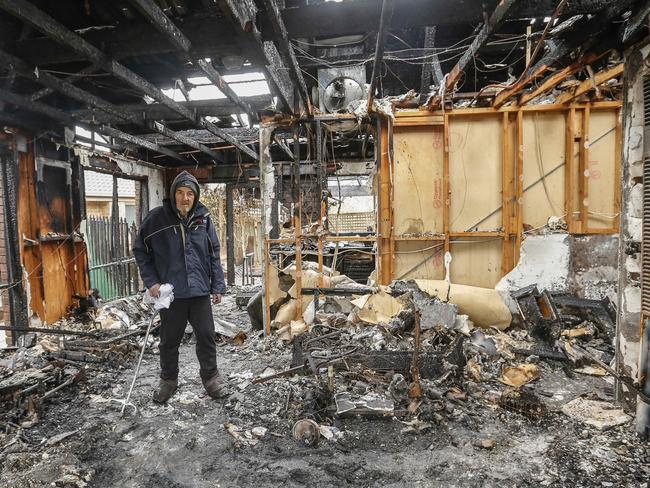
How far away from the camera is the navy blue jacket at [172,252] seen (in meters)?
3.40

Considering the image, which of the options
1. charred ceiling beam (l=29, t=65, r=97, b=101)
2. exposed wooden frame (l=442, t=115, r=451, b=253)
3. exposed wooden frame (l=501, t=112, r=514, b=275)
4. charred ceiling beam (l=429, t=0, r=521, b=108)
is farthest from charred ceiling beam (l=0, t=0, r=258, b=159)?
exposed wooden frame (l=501, t=112, r=514, b=275)

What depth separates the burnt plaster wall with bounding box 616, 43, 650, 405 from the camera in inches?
115

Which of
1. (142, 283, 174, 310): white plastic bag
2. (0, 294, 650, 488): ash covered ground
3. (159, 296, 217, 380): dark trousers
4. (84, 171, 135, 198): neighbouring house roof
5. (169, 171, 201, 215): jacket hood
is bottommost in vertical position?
(0, 294, 650, 488): ash covered ground

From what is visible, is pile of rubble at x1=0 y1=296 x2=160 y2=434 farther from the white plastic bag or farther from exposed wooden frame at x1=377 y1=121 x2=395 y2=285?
exposed wooden frame at x1=377 y1=121 x2=395 y2=285

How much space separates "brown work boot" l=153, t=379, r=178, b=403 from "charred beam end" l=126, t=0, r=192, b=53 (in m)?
3.17

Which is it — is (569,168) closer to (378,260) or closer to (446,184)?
(446,184)

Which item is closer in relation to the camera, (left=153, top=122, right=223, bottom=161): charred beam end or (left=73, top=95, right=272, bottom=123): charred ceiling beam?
(left=73, top=95, right=272, bottom=123): charred ceiling beam

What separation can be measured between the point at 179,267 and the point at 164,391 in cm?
126

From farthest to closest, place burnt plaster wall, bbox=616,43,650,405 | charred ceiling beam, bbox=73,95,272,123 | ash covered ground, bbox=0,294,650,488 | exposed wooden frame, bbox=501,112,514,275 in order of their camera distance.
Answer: exposed wooden frame, bbox=501,112,514,275
charred ceiling beam, bbox=73,95,272,123
burnt plaster wall, bbox=616,43,650,405
ash covered ground, bbox=0,294,650,488

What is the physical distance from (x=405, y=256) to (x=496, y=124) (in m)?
2.47

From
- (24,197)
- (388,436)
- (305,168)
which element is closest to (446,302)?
(388,436)

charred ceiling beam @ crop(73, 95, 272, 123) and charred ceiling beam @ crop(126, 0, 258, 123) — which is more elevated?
charred ceiling beam @ crop(73, 95, 272, 123)

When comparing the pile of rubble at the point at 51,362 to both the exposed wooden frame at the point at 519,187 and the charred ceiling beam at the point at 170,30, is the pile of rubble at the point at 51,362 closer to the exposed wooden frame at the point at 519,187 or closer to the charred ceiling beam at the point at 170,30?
the charred ceiling beam at the point at 170,30

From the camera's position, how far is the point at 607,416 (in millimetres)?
3082
